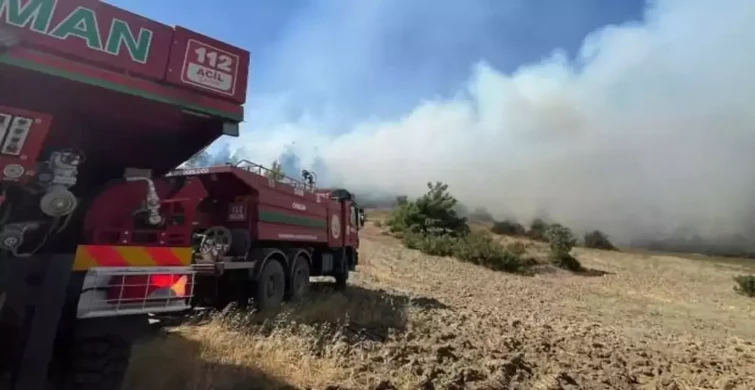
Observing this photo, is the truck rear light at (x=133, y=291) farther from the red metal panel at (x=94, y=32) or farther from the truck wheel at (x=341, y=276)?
the truck wheel at (x=341, y=276)

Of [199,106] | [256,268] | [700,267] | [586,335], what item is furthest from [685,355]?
[700,267]

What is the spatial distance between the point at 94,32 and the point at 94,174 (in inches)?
48.6

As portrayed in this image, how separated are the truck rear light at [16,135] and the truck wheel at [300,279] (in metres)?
6.12

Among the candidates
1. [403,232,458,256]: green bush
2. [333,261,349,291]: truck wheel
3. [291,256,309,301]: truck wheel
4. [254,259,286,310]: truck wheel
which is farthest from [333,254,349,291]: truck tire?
[403,232,458,256]: green bush

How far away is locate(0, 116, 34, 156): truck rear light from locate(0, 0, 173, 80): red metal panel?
398 mm

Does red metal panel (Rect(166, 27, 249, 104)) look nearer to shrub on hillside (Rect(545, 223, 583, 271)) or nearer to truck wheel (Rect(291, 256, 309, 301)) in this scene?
truck wheel (Rect(291, 256, 309, 301))

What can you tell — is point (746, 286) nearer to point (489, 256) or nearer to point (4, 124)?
point (489, 256)

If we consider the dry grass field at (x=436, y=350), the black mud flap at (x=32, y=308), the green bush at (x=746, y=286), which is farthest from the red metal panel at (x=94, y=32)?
the green bush at (x=746, y=286)

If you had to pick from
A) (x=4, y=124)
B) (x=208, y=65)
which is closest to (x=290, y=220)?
(x=208, y=65)

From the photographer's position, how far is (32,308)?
328 cm

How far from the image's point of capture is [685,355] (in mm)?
8102

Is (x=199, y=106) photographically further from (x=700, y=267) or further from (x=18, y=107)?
(x=700, y=267)

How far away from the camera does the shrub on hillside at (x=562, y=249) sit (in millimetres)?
28672

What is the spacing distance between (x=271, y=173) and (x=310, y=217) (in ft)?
6.13
